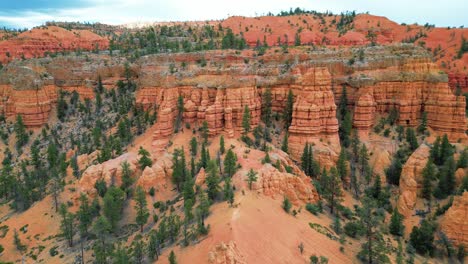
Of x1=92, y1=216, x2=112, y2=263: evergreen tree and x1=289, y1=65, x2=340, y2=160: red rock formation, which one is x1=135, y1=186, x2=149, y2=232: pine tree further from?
x1=289, y1=65, x2=340, y2=160: red rock formation

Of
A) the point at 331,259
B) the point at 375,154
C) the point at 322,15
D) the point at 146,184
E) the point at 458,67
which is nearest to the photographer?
→ the point at 331,259

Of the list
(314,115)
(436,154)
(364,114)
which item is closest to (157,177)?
(314,115)

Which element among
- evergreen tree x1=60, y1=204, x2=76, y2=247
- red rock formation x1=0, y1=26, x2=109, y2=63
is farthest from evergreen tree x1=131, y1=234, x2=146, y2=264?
red rock formation x1=0, y1=26, x2=109, y2=63

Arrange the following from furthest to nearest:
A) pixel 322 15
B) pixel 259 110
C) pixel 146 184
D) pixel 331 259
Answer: pixel 322 15, pixel 259 110, pixel 146 184, pixel 331 259

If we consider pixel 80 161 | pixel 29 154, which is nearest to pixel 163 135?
pixel 80 161

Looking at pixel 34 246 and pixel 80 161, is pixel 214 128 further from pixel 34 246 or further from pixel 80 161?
pixel 34 246

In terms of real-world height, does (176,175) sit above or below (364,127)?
below

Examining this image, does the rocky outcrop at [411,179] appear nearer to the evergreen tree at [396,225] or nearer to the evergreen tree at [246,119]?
the evergreen tree at [396,225]
